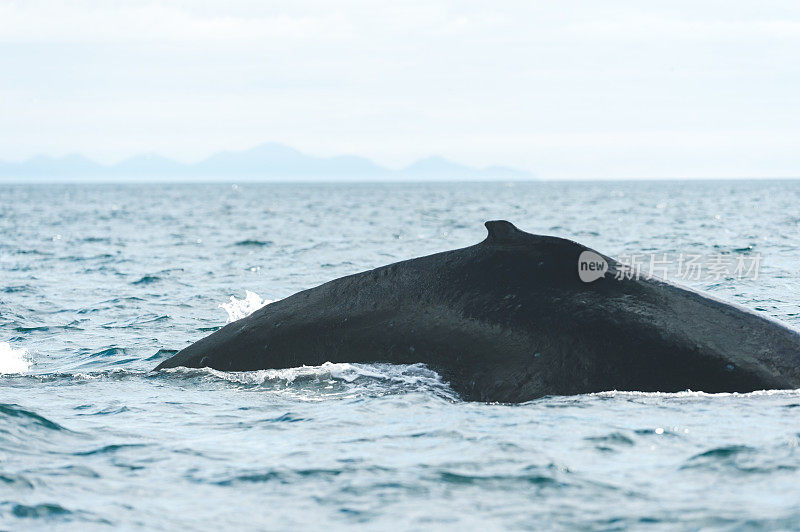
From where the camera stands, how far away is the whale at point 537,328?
7777mm

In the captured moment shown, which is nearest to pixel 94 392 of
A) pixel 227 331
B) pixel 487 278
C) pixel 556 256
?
pixel 227 331

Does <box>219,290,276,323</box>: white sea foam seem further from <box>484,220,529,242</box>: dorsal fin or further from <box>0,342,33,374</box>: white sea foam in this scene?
<box>484,220,529,242</box>: dorsal fin

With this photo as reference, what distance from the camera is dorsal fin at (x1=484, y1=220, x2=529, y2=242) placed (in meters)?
8.34

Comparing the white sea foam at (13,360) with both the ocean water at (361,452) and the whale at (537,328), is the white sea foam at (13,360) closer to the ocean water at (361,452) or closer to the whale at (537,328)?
the ocean water at (361,452)

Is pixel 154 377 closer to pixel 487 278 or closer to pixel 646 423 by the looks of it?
pixel 487 278

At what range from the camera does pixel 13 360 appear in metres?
11.7

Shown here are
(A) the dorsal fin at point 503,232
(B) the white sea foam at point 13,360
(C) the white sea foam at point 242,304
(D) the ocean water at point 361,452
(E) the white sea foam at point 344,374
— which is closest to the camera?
(D) the ocean water at point 361,452

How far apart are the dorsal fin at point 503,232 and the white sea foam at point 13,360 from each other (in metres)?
6.05

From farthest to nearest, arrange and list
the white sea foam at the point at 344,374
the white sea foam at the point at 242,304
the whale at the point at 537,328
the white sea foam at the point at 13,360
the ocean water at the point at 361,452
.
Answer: the white sea foam at the point at 242,304 < the white sea foam at the point at 13,360 < the white sea foam at the point at 344,374 < the whale at the point at 537,328 < the ocean water at the point at 361,452

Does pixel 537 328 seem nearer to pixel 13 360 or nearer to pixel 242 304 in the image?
pixel 13 360

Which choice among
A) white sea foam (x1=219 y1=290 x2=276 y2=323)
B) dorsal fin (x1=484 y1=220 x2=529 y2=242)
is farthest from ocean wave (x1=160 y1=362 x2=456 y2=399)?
white sea foam (x1=219 y1=290 x2=276 y2=323)

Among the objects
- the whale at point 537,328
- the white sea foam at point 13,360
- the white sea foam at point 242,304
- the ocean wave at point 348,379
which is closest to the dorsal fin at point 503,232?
the whale at point 537,328

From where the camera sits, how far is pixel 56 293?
20125 millimetres

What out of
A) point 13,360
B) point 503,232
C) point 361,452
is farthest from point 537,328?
point 13,360
